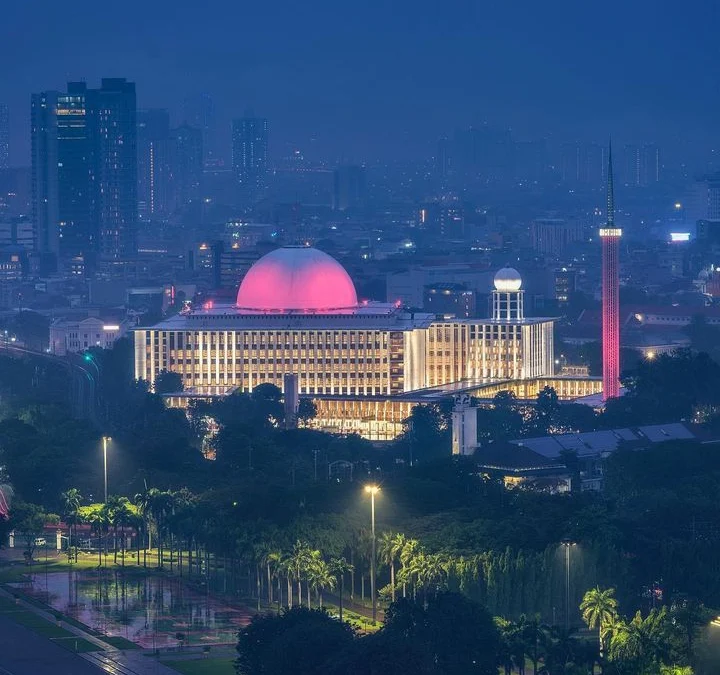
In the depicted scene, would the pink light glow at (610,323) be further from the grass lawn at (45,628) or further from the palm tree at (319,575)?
the grass lawn at (45,628)

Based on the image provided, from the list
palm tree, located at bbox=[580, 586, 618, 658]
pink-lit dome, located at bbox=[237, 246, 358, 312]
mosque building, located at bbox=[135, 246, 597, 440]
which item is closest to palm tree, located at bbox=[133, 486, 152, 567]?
palm tree, located at bbox=[580, 586, 618, 658]

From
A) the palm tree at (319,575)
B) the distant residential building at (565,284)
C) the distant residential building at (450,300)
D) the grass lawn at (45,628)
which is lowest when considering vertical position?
the grass lawn at (45,628)

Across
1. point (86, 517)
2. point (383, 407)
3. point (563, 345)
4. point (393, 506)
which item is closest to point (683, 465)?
point (393, 506)

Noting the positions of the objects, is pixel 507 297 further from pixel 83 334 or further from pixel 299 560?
pixel 299 560

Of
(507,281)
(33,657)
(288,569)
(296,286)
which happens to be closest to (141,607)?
(288,569)

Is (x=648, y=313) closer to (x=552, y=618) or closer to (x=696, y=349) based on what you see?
(x=696, y=349)

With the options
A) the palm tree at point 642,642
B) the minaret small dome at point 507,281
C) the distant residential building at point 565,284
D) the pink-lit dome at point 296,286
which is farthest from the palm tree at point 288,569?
the distant residential building at point 565,284

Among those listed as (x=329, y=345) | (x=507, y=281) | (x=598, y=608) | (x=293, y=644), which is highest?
(x=507, y=281)
